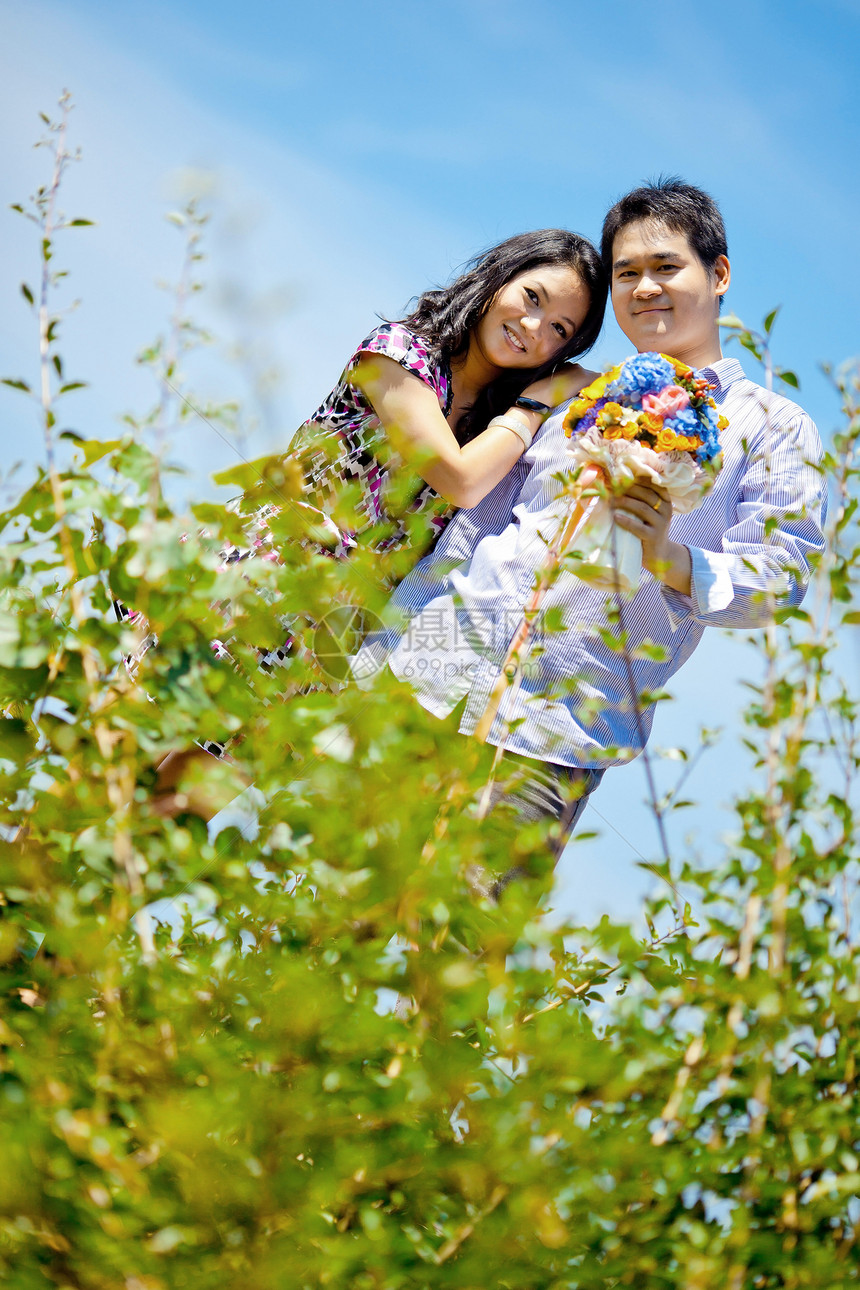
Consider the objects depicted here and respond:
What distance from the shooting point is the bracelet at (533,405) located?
111 inches

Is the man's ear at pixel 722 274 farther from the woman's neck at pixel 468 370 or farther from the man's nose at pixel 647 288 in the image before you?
the woman's neck at pixel 468 370

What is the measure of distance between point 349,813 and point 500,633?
1241 millimetres

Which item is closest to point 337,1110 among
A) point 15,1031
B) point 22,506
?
point 15,1031

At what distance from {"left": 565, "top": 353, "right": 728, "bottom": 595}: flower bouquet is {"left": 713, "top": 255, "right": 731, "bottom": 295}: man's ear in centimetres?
76

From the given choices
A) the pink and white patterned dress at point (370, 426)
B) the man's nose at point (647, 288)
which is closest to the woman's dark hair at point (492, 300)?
the pink and white patterned dress at point (370, 426)

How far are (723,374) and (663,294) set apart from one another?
0.27 meters

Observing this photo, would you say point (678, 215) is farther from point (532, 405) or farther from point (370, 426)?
point (370, 426)

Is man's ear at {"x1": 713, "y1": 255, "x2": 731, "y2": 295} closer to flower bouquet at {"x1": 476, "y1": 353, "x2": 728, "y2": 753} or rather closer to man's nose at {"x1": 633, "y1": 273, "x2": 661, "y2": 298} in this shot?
man's nose at {"x1": 633, "y1": 273, "x2": 661, "y2": 298}

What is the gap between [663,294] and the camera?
2.71 m

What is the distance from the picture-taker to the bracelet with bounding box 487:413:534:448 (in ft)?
8.96

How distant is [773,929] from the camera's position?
1.21m

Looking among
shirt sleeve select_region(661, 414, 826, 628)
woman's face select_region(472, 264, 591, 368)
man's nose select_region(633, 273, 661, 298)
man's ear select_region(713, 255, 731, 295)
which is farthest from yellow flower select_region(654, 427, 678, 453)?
man's ear select_region(713, 255, 731, 295)

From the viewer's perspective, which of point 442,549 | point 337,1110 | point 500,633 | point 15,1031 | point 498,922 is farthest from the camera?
point 442,549

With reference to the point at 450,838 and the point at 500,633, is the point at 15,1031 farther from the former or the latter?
the point at 500,633
